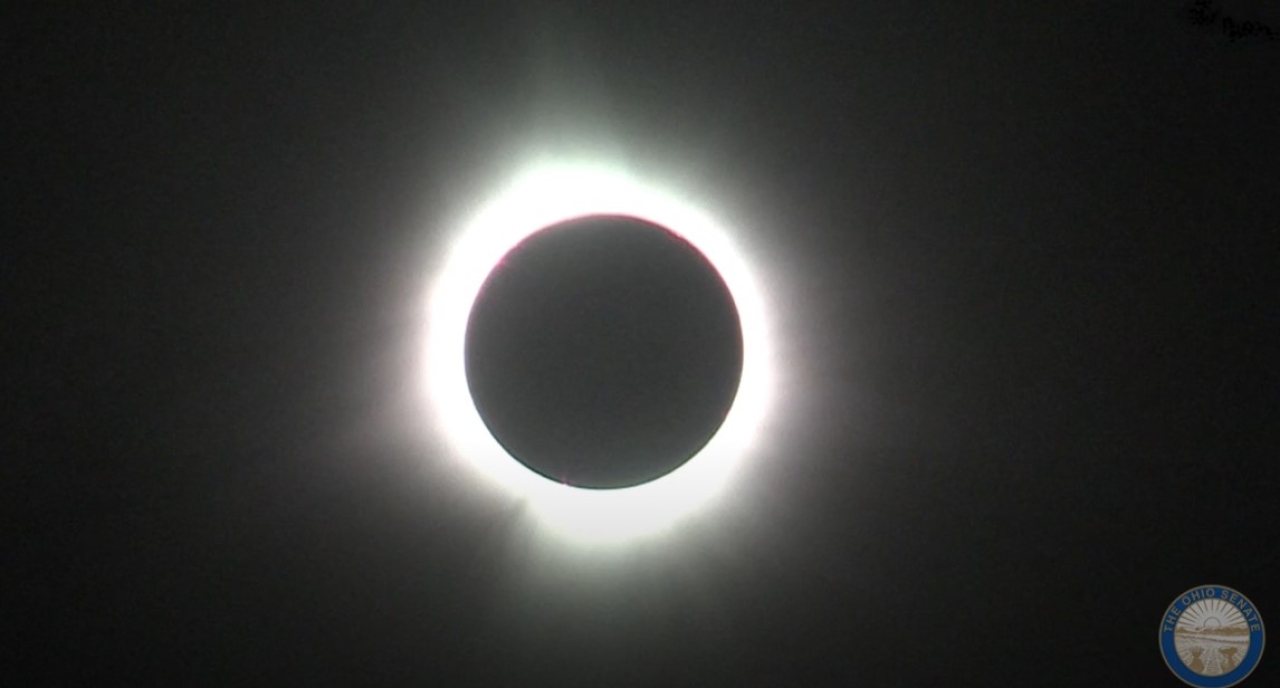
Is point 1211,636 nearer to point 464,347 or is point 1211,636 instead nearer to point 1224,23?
point 1224,23

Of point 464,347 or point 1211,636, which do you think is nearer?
point 464,347

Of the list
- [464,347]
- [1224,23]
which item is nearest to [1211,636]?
[1224,23]

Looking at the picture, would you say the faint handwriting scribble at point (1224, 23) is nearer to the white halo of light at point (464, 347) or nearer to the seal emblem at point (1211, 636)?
the white halo of light at point (464, 347)

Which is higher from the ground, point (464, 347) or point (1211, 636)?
point (464, 347)

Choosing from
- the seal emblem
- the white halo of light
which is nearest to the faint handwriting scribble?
the white halo of light

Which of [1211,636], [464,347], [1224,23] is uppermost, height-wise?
[1224,23]

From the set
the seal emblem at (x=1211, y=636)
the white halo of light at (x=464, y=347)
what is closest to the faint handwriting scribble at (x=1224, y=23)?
the white halo of light at (x=464, y=347)

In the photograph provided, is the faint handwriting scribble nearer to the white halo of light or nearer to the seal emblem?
the white halo of light
